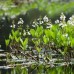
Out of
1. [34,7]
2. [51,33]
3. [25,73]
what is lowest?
[25,73]

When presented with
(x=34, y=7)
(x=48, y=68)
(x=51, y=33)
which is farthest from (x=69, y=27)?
(x=34, y=7)

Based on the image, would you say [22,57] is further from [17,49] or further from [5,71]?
[5,71]

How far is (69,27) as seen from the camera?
32.6 ft

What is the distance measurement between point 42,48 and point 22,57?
605 mm

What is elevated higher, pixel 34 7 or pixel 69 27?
pixel 34 7

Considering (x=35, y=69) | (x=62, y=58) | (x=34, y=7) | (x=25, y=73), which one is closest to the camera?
(x=25, y=73)

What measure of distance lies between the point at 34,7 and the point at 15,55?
87.9 ft

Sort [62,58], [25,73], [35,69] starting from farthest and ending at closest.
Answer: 1. [62,58]
2. [35,69]
3. [25,73]

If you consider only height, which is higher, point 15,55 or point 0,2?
point 0,2

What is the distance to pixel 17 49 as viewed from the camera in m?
9.73

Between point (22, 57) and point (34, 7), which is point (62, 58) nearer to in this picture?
point (22, 57)

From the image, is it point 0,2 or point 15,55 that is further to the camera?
point 0,2

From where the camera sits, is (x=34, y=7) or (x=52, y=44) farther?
(x=34, y=7)

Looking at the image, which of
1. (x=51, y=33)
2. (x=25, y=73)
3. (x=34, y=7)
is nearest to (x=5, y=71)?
(x=25, y=73)
